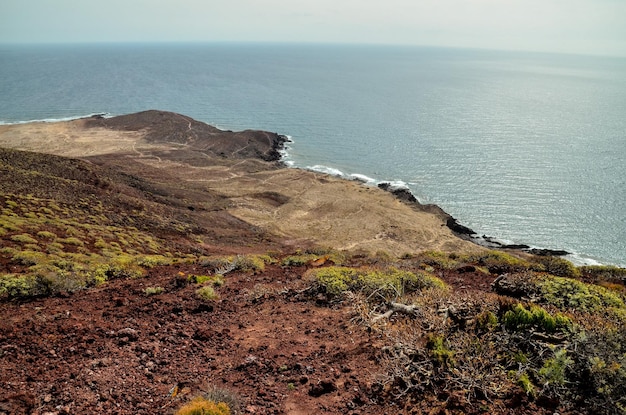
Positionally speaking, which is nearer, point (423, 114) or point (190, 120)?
point (190, 120)

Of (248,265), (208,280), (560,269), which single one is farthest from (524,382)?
(560,269)

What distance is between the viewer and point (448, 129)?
91438mm

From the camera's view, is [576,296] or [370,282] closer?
[576,296]

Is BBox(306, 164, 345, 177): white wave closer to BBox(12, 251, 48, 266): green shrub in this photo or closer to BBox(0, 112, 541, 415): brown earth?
BBox(0, 112, 541, 415): brown earth

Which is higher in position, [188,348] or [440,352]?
[440,352]

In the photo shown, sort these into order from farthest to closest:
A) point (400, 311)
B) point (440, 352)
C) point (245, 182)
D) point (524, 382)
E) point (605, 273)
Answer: point (245, 182) → point (605, 273) → point (400, 311) → point (440, 352) → point (524, 382)

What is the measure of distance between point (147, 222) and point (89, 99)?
116 meters

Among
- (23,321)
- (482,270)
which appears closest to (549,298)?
(482,270)

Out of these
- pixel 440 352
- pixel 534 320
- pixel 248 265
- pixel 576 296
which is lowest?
pixel 248 265

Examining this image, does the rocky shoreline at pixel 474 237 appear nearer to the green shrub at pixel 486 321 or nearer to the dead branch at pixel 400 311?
the dead branch at pixel 400 311

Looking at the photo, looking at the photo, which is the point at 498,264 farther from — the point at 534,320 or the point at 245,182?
the point at 245,182

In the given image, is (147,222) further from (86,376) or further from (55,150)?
(55,150)

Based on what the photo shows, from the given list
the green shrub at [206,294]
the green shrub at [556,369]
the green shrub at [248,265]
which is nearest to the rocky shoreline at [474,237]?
the green shrub at [248,265]

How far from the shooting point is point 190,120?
293 ft
